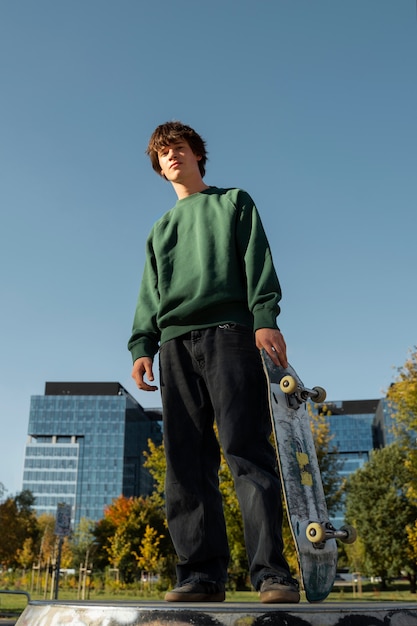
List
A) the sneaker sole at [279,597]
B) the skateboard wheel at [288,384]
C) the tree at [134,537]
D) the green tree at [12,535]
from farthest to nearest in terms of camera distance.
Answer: the green tree at [12,535]
the tree at [134,537]
the skateboard wheel at [288,384]
the sneaker sole at [279,597]

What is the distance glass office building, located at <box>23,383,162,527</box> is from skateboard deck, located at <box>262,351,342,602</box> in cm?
12964

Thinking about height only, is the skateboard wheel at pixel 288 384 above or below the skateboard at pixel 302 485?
above

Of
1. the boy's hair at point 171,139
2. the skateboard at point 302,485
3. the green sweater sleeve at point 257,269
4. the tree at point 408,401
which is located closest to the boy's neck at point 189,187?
the boy's hair at point 171,139

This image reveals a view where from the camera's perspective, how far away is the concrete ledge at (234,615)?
2.07m

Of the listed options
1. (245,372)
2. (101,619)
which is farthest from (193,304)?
(101,619)

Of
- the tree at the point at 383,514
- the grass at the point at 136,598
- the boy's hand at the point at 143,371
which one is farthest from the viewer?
the tree at the point at 383,514

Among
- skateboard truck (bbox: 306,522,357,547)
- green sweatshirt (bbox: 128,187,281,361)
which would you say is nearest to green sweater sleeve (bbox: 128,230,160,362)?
green sweatshirt (bbox: 128,187,281,361)

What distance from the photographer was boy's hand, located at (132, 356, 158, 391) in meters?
3.58

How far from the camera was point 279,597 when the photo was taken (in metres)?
2.48

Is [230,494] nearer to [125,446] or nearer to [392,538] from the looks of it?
[392,538]

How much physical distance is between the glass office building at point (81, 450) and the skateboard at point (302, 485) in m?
130

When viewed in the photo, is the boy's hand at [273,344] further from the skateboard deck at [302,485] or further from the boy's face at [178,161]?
the boy's face at [178,161]

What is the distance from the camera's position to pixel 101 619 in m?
2.23

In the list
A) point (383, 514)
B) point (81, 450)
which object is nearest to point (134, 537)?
point (383, 514)
